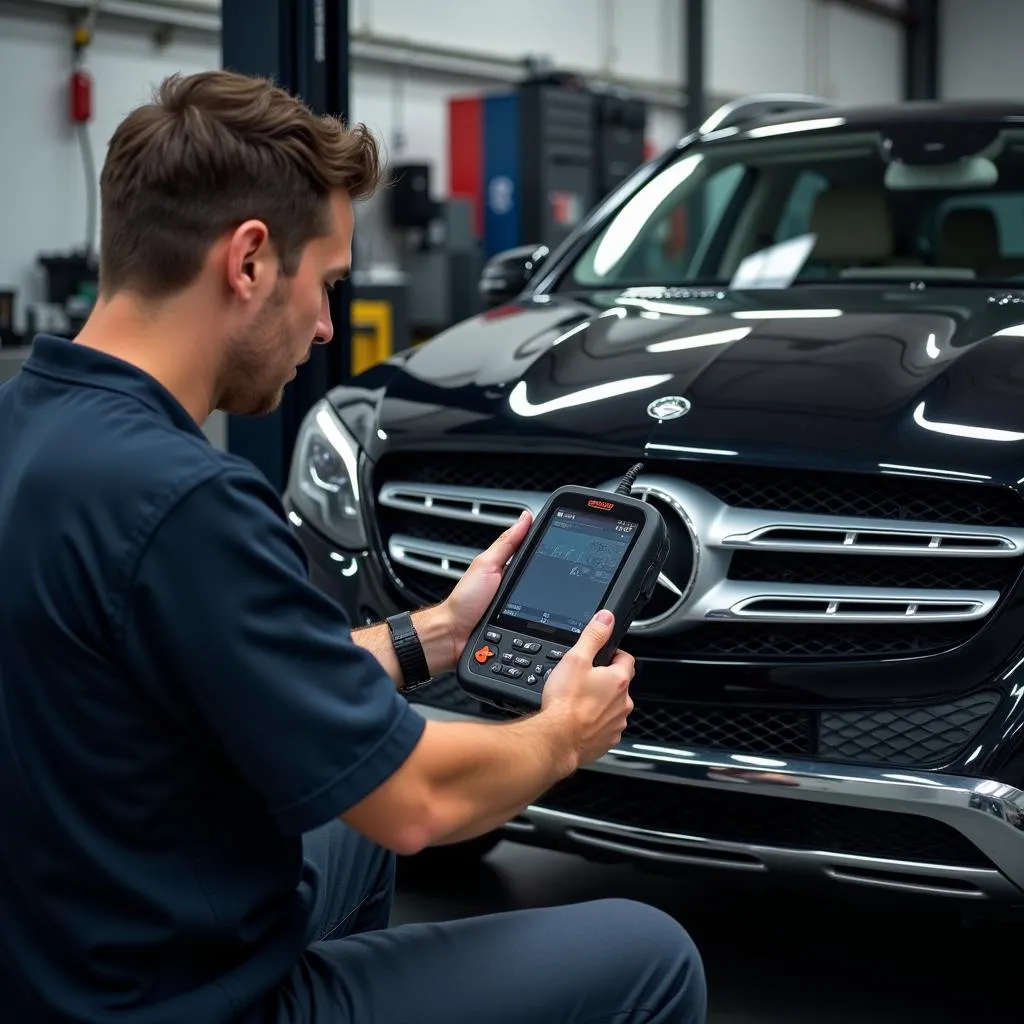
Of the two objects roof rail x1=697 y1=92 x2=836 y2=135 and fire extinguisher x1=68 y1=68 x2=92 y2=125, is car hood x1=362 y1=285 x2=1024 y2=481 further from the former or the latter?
fire extinguisher x1=68 y1=68 x2=92 y2=125

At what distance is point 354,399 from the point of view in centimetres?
270

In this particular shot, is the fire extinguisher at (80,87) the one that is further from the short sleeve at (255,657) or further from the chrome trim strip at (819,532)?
the short sleeve at (255,657)

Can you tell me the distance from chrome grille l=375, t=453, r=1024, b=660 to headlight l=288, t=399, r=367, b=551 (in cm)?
52

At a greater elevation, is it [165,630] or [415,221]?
[415,221]

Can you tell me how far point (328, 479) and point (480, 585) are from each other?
32.1 inches

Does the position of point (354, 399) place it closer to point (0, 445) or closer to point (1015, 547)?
point (1015, 547)

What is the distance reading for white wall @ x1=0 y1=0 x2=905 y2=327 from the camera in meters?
8.11

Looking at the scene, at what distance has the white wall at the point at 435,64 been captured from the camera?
811 centimetres

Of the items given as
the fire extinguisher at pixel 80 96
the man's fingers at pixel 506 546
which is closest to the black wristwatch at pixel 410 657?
the man's fingers at pixel 506 546

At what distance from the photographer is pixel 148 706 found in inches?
49.1

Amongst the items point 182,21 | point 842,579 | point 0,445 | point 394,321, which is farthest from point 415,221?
point 0,445

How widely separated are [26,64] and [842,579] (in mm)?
6899

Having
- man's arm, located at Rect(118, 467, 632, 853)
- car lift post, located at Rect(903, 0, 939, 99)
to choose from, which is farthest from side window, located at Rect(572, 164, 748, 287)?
car lift post, located at Rect(903, 0, 939, 99)

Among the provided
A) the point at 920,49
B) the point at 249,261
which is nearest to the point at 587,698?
the point at 249,261
